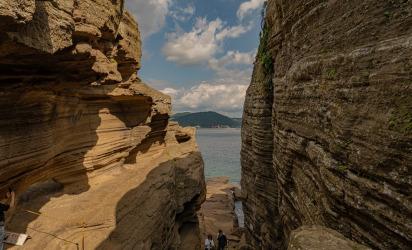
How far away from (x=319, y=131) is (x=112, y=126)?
11245 mm

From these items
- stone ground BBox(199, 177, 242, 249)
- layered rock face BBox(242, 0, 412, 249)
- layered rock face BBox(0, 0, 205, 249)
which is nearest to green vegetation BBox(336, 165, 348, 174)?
layered rock face BBox(242, 0, 412, 249)

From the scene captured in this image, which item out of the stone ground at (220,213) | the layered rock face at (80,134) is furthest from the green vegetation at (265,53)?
the stone ground at (220,213)

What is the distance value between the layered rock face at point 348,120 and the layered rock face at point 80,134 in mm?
6846

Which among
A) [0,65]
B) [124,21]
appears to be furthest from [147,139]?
[0,65]

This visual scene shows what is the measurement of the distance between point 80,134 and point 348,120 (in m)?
11.6

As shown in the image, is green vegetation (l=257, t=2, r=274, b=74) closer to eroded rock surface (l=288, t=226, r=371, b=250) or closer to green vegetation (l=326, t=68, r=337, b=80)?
green vegetation (l=326, t=68, r=337, b=80)

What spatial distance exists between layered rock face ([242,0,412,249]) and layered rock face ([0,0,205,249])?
270 inches

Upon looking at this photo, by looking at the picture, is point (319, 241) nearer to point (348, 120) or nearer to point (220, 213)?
point (348, 120)

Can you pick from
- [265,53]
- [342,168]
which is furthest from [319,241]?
[265,53]

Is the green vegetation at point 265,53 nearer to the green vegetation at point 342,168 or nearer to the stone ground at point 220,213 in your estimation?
the green vegetation at point 342,168

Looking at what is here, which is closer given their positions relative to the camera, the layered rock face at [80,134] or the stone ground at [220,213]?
the layered rock face at [80,134]

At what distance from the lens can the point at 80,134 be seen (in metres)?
14.0

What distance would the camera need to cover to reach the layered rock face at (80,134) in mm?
7637

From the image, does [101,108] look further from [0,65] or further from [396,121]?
[396,121]
